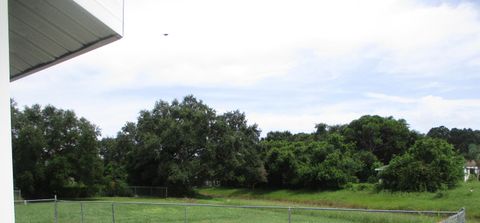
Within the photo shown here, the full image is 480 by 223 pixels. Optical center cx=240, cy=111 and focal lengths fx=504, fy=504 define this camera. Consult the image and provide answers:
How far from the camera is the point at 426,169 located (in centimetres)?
4450

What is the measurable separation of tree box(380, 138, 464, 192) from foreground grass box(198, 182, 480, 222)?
1.25 m

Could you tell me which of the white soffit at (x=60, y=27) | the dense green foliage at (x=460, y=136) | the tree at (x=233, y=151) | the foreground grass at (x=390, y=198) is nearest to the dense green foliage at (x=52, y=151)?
the tree at (x=233, y=151)

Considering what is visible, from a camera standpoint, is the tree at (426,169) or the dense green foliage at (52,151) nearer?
the tree at (426,169)

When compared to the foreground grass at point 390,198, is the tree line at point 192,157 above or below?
above

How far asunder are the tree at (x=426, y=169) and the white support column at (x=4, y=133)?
4356 cm

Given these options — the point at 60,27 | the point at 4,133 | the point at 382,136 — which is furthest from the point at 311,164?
the point at 4,133

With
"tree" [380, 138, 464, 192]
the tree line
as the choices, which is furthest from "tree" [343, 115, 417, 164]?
"tree" [380, 138, 464, 192]

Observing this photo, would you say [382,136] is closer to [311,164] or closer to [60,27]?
[311,164]

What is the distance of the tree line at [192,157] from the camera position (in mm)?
47812

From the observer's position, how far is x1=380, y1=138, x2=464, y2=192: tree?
43.8m

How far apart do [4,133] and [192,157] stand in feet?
192

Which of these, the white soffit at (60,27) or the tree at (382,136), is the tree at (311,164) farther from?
the white soffit at (60,27)

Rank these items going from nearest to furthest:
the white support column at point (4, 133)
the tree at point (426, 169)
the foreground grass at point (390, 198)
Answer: the white support column at point (4, 133) < the foreground grass at point (390, 198) < the tree at point (426, 169)

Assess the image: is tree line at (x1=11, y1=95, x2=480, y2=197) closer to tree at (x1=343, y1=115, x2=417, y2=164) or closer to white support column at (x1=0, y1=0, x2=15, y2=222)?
tree at (x1=343, y1=115, x2=417, y2=164)
